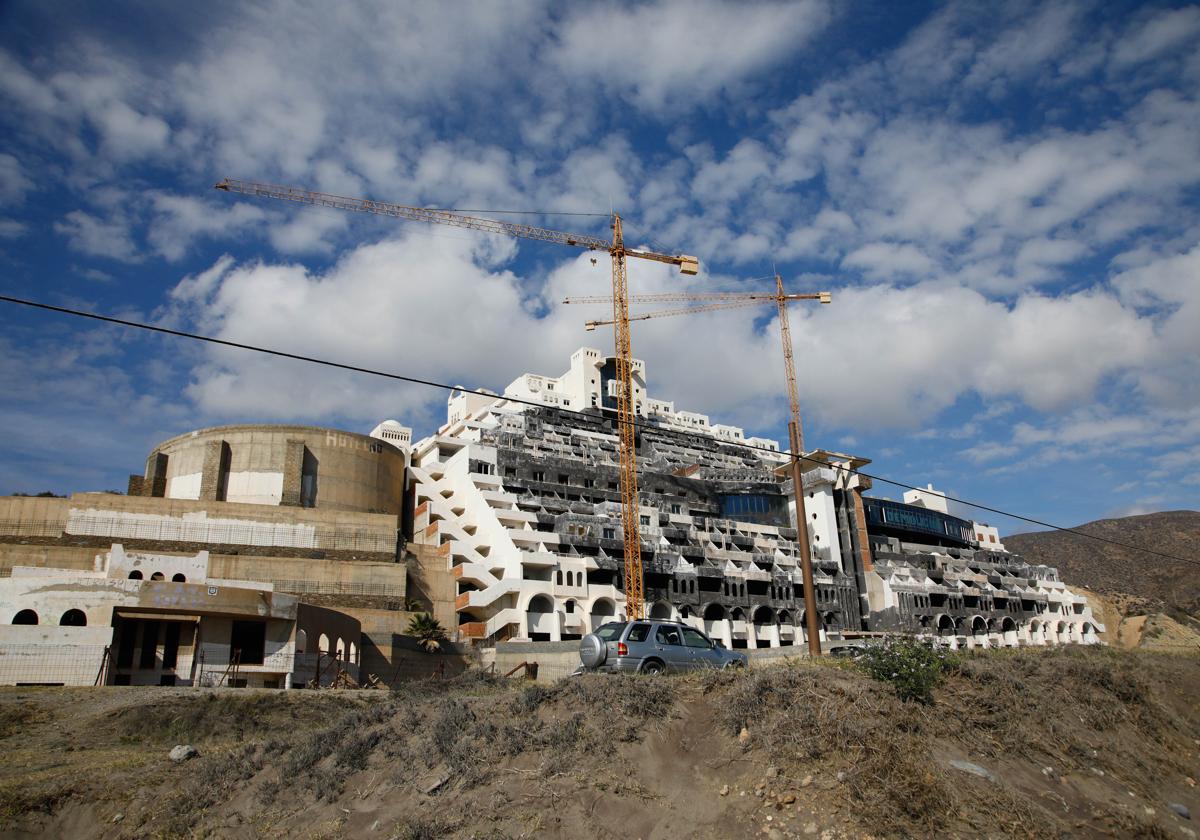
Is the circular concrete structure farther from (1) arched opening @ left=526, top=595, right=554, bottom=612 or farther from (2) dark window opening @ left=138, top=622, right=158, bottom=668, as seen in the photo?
(2) dark window opening @ left=138, top=622, right=158, bottom=668

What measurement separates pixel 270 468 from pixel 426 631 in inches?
882

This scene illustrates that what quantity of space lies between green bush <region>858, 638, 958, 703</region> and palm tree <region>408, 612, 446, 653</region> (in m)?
43.2

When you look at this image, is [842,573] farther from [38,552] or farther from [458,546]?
[38,552]

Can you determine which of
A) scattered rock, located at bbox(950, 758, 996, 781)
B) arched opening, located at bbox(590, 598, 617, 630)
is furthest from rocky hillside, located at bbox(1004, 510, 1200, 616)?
scattered rock, located at bbox(950, 758, 996, 781)

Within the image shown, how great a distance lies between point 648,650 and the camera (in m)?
21.4

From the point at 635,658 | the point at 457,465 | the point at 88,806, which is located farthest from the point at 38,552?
the point at 635,658

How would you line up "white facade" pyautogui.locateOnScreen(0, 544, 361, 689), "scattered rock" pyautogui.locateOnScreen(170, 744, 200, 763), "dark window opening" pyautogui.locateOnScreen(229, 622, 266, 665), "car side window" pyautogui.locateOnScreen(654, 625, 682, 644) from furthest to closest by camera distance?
1. "dark window opening" pyautogui.locateOnScreen(229, 622, 266, 665)
2. "white facade" pyautogui.locateOnScreen(0, 544, 361, 689)
3. "car side window" pyautogui.locateOnScreen(654, 625, 682, 644)
4. "scattered rock" pyautogui.locateOnScreen(170, 744, 200, 763)

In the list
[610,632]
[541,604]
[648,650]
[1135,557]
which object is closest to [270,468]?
[541,604]

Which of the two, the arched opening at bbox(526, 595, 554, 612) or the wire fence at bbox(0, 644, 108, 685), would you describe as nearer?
the wire fence at bbox(0, 644, 108, 685)

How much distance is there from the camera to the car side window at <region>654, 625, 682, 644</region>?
2190 centimetres

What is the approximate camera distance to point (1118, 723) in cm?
1948

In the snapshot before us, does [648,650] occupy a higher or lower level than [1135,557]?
lower

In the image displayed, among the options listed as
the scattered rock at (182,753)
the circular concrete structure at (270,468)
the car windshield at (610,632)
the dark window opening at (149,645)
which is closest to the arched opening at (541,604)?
the circular concrete structure at (270,468)

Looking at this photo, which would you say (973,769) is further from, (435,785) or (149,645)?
(149,645)
